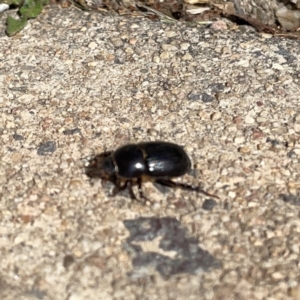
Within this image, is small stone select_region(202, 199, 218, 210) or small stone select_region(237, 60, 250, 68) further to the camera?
small stone select_region(237, 60, 250, 68)

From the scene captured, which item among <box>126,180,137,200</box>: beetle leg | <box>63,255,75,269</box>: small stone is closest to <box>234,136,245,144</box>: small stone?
→ <box>126,180,137,200</box>: beetle leg

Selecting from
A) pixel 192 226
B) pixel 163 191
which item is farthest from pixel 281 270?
pixel 163 191

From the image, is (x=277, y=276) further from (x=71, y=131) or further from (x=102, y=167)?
(x=71, y=131)

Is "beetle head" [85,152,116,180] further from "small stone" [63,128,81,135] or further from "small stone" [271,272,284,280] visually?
"small stone" [271,272,284,280]

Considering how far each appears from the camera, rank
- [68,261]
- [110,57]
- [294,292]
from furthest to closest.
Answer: [110,57]
[68,261]
[294,292]

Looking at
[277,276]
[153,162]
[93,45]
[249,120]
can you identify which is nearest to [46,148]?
[153,162]

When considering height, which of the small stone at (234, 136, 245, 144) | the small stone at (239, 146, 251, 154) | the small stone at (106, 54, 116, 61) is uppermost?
the small stone at (106, 54, 116, 61)

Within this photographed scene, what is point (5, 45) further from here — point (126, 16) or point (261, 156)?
point (261, 156)

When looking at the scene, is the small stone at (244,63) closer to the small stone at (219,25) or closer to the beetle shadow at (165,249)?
the small stone at (219,25)
